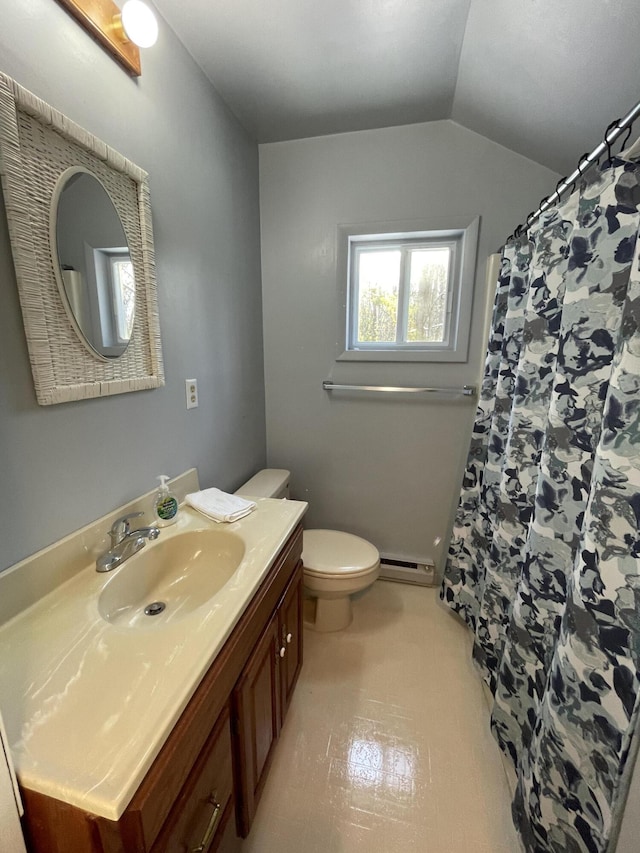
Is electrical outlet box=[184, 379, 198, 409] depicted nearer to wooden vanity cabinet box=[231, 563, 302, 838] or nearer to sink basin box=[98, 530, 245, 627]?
sink basin box=[98, 530, 245, 627]

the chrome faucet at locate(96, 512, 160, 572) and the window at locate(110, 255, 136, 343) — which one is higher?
the window at locate(110, 255, 136, 343)

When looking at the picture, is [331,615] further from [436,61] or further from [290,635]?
[436,61]

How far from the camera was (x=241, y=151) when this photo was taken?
1.67m

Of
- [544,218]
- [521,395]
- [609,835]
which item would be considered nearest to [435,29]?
[544,218]

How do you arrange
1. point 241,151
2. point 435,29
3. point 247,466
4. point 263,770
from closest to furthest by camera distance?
1. point 263,770
2. point 435,29
3. point 241,151
4. point 247,466

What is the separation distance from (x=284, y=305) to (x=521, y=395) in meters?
1.30

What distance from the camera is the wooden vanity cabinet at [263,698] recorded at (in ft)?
2.85

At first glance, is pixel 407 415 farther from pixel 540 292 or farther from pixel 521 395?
pixel 540 292

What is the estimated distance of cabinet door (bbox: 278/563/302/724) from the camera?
1.18 m

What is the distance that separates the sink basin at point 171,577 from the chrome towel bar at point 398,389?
1083 mm

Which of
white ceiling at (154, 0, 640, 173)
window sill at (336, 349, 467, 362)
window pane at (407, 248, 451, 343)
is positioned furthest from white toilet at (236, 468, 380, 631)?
white ceiling at (154, 0, 640, 173)

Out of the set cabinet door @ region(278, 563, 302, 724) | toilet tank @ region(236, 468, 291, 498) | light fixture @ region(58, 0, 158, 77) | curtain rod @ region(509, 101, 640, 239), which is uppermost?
light fixture @ region(58, 0, 158, 77)

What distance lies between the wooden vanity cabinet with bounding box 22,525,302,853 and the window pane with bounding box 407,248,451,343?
133cm

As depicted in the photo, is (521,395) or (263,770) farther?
(521,395)
